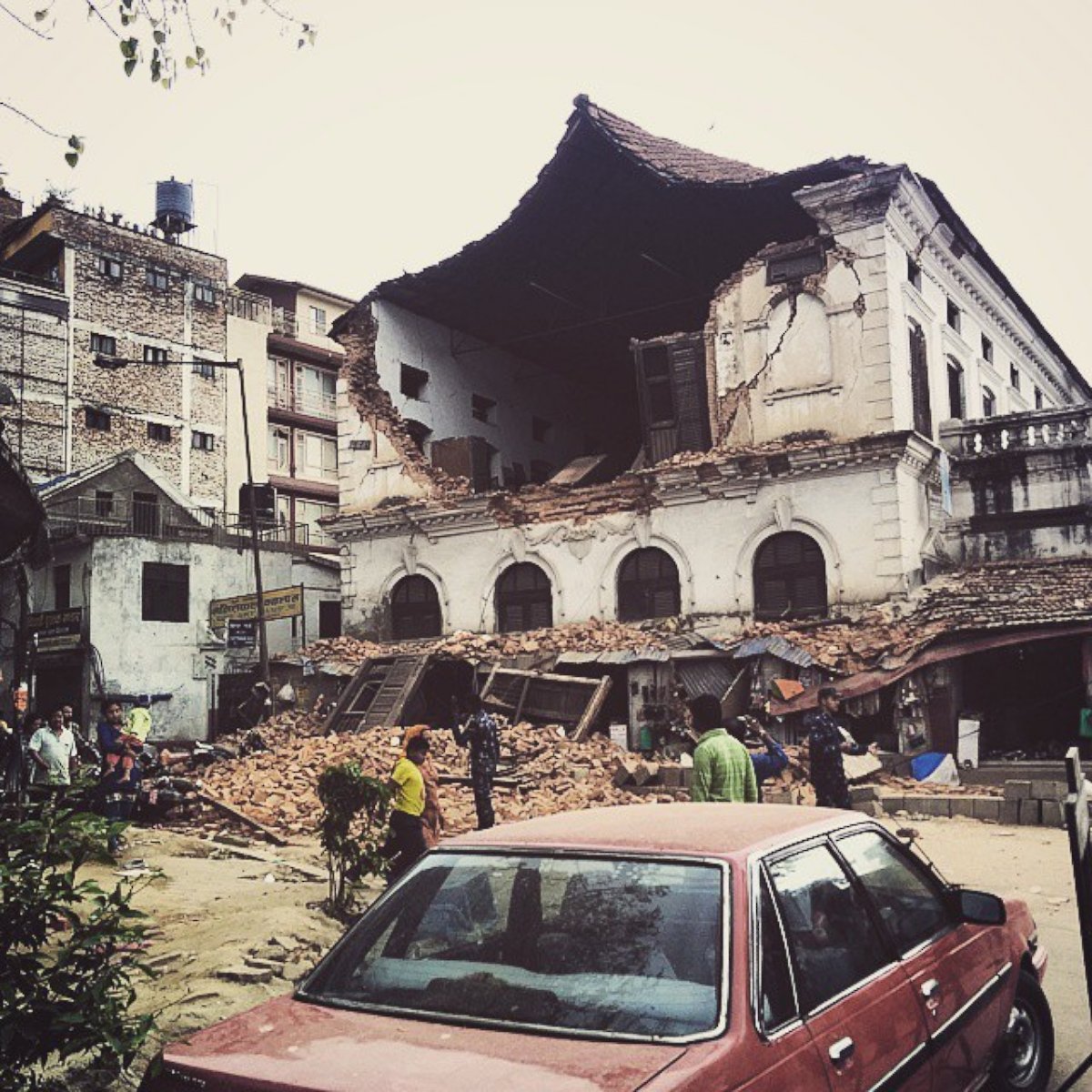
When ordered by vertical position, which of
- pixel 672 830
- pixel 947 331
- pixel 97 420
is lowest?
pixel 672 830

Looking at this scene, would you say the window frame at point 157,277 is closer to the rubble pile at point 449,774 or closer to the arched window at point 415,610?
the arched window at point 415,610

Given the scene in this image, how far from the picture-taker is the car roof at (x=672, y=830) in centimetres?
323

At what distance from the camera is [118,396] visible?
1574 inches

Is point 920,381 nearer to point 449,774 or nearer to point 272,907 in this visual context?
point 449,774

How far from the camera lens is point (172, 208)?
45469 mm

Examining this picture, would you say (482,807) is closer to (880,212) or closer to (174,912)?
(174,912)

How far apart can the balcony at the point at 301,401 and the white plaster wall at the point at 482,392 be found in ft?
50.4

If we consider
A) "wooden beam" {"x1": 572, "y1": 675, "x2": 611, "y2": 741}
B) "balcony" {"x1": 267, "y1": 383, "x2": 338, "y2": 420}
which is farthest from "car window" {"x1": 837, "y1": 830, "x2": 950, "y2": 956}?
"balcony" {"x1": 267, "y1": 383, "x2": 338, "y2": 420}

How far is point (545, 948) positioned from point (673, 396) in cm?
2120

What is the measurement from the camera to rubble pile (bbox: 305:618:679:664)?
2156 cm

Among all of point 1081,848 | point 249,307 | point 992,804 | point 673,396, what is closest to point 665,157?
point 673,396

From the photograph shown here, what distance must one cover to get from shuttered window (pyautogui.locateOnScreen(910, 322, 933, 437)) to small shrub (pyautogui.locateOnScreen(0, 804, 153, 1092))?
2105cm

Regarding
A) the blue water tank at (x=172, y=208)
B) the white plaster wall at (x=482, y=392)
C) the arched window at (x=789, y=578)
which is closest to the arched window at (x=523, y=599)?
the arched window at (x=789, y=578)

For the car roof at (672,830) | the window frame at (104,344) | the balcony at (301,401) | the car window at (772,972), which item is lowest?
the car window at (772,972)
